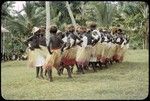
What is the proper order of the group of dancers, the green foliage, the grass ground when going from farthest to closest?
the green foliage < the group of dancers < the grass ground

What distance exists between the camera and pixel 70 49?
11.9 meters

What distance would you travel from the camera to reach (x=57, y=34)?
11.3 meters

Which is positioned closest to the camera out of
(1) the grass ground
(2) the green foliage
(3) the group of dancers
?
(1) the grass ground

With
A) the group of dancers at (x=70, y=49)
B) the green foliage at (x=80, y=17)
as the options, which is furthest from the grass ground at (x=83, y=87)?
the green foliage at (x=80, y=17)

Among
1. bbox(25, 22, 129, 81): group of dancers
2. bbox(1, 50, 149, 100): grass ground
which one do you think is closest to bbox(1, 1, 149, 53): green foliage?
bbox(25, 22, 129, 81): group of dancers

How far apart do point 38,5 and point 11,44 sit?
285 centimetres

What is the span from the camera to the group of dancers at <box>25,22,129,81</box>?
11.0 m

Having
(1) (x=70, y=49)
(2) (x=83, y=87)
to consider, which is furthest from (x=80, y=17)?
(2) (x=83, y=87)

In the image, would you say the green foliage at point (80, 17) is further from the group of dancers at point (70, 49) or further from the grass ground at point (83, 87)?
the grass ground at point (83, 87)

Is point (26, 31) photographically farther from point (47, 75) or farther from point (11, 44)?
point (47, 75)

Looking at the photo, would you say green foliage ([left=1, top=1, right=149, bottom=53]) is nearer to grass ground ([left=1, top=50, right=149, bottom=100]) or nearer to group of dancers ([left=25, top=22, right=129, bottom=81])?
group of dancers ([left=25, top=22, right=129, bottom=81])

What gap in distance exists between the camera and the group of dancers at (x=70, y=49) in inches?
432

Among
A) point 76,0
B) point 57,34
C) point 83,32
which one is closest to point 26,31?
point 76,0

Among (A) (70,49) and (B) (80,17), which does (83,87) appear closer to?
(A) (70,49)
